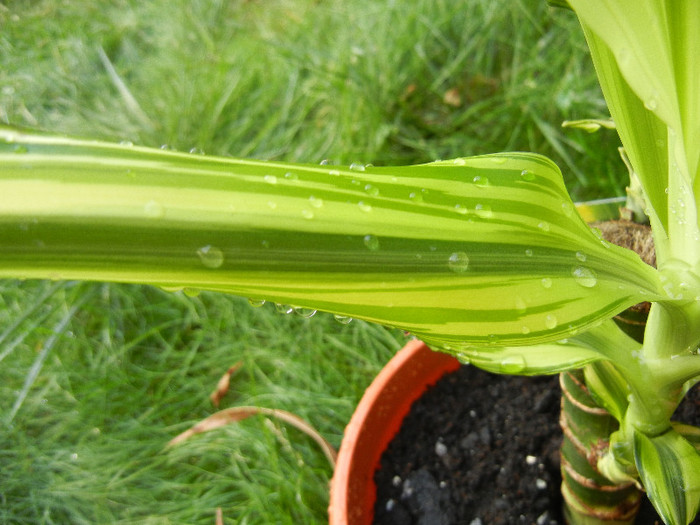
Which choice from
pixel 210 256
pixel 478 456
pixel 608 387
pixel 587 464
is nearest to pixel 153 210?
pixel 210 256

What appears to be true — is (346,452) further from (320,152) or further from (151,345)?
(320,152)

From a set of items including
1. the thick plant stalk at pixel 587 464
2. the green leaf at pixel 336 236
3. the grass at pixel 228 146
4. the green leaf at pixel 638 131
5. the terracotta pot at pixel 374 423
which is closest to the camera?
the green leaf at pixel 336 236

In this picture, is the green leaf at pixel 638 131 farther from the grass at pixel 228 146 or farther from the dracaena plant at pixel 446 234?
the grass at pixel 228 146

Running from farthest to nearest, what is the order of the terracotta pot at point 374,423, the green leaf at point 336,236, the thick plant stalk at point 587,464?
the terracotta pot at point 374,423
the thick plant stalk at point 587,464
the green leaf at point 336,236

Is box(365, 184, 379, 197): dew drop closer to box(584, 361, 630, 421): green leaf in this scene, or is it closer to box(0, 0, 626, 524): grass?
box(584, 361, 630, 421): green leaf

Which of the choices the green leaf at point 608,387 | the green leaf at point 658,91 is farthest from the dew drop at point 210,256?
the green leaf at point 608,387

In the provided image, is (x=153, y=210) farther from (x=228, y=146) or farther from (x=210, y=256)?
(x=228, y=146)

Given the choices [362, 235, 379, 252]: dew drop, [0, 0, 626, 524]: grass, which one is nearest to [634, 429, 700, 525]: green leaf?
[362, 235, 379, 252]: dew drop
